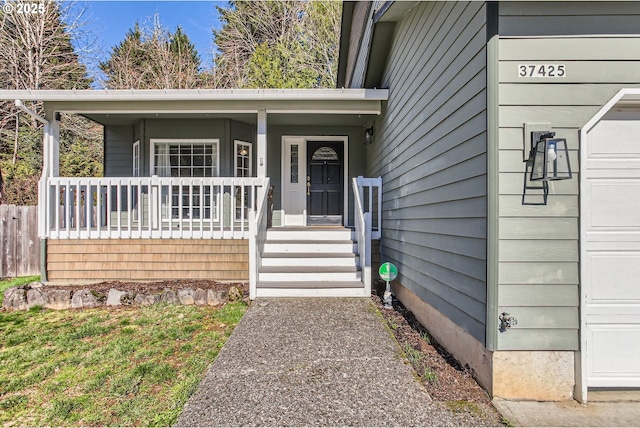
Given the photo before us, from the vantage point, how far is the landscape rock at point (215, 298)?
4.57m

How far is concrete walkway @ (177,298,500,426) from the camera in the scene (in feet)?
6.60

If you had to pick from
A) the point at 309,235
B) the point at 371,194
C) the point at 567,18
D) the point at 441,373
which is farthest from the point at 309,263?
the point at 567,18

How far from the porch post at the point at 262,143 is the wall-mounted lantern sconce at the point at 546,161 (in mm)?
4010

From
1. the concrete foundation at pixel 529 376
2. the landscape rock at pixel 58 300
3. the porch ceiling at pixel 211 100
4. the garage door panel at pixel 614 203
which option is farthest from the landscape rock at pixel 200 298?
the garage door panel at pixel 614 203

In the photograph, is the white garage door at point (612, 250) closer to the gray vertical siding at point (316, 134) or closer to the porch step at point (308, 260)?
the porch step at point (308, 260)

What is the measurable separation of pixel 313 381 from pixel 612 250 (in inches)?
91.3

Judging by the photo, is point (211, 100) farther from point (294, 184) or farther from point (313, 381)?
point (313, 381)

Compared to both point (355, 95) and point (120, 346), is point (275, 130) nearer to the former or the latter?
point (355, 95)

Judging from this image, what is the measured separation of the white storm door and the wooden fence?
4.98 metres

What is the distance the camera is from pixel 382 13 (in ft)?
14.7

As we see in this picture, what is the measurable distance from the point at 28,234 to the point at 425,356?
7684mm

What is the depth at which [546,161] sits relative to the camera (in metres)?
2.18

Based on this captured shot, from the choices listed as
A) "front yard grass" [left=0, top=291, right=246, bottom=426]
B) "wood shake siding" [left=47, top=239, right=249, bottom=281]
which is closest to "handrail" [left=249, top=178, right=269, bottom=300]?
"front yard grass" [left=0, top=291, right=246, bottom=426]

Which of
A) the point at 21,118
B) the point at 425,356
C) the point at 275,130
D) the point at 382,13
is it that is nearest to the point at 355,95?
the point at 382,13
